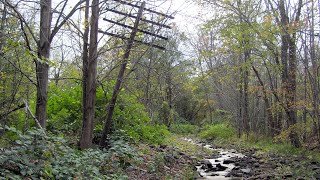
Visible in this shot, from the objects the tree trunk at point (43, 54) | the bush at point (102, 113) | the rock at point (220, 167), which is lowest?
the rock at point (220, 167)

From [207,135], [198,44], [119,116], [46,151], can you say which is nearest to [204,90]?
[198,44]

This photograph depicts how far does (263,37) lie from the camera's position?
12.8 meters

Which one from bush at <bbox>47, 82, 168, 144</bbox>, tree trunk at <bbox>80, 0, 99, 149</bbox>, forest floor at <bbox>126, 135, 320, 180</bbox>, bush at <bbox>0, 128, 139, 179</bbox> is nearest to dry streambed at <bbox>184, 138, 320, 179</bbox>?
forest floor at <bbox>126, 135, 320, 180</bbox>

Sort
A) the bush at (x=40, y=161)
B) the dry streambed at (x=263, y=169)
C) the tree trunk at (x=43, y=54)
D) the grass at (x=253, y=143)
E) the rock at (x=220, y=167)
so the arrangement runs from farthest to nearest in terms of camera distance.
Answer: the grass at (x=253, y=143) → the rock at (x=220, y=167) → the dry streambed at (x=263, y=169) → the tree trunk at (x=43, y=54) → the bush at (x=40, y=161)

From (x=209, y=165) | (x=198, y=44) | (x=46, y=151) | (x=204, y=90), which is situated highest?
(x=198, y=44)

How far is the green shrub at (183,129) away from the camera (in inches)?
1106

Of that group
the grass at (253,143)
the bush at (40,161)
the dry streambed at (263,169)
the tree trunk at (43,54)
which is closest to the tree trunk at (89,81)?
the tree trunk at (43,54)

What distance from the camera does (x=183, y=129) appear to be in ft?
94.3

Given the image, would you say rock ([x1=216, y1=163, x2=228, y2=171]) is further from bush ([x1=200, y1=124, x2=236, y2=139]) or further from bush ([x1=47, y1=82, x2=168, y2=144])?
bush ([x1=200, y1=124, x2=236, y2=139])

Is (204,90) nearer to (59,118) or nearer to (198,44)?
(198,44)

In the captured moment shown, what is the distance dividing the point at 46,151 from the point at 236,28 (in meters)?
11.5

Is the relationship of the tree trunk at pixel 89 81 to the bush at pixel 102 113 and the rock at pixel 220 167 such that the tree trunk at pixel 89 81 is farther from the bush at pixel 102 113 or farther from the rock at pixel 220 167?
the rock at pixel 220 167

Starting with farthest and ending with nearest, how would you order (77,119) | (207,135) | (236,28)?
(207,135) < (236,28) < (77,119)

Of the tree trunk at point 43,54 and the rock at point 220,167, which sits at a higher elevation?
the tree trunk at point 43,54
